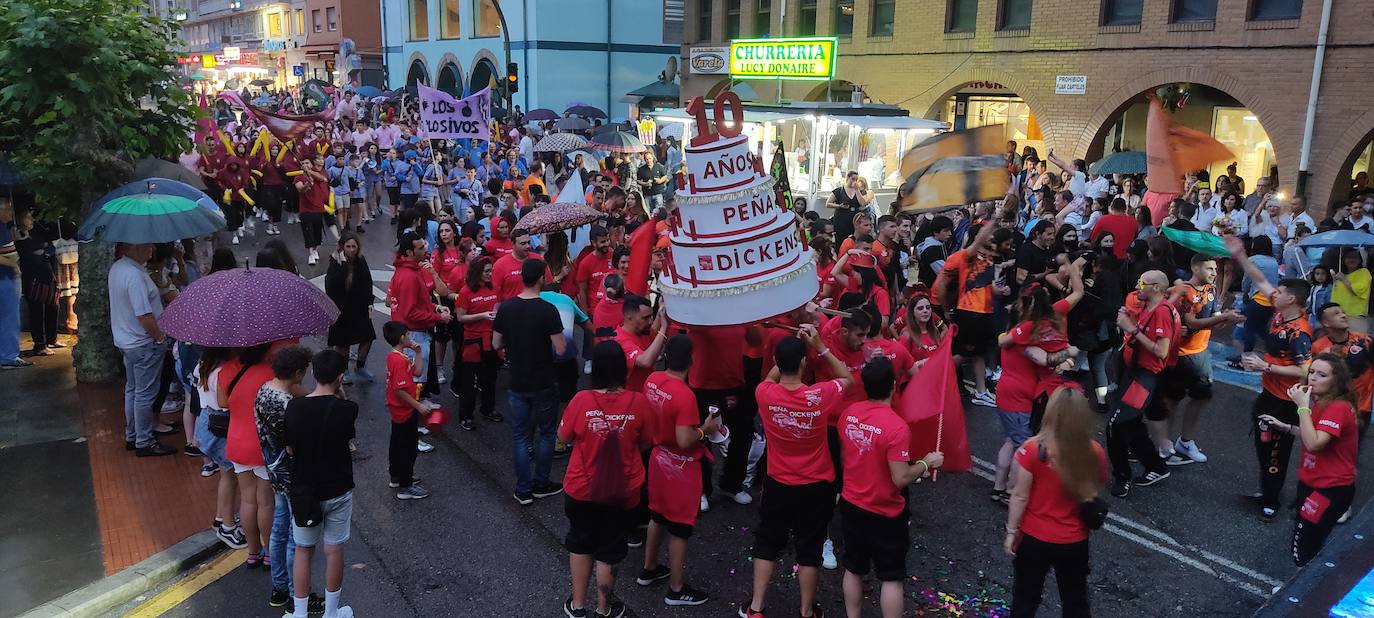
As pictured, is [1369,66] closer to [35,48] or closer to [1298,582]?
[1298,582]

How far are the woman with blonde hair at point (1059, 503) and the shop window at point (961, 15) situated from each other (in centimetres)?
1991

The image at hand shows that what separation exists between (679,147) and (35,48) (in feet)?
52.7

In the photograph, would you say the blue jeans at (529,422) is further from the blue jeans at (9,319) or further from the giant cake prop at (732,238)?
the blue jeans at (9,319)

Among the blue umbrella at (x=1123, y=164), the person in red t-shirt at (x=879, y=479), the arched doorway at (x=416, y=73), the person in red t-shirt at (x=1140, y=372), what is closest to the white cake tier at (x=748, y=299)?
the person in red t-shirt at (x=879, y=479)

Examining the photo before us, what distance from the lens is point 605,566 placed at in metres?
5.21

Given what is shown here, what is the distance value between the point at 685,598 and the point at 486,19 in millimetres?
37881

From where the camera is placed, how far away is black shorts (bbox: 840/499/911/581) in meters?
4.85

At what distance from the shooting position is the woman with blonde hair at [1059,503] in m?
4.29

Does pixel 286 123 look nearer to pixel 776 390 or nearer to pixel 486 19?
pixel 776 390

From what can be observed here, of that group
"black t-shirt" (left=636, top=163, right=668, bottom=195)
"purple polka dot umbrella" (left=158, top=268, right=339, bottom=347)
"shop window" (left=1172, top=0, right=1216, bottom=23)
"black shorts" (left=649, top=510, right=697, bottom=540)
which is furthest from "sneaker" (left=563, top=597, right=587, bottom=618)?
"shop window" (left=1172, top=0, right=1216, bottom=23)

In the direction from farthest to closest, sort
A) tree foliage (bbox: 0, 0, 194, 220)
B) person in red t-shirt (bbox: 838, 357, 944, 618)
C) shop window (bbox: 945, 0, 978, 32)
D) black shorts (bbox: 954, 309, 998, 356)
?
shop window (bbox: 945, 0, 978, 32), black shorts (bbox: 954, 309, 998, 356), tree foliage (bbox: 0, 0, 194, 220), person in red t-shirt (bbox: 838, 357, 944, 618)

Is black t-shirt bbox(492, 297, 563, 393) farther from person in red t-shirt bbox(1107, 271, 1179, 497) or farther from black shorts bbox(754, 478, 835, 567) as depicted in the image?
person in red t-shirt bbox(1107, 271, 1179, 497)

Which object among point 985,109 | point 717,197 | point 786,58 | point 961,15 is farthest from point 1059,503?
point 985,109

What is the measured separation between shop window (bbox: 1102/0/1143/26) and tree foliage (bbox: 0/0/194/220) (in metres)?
17.1
